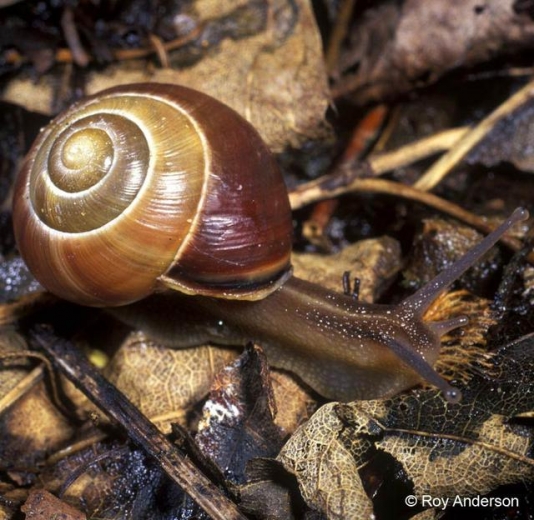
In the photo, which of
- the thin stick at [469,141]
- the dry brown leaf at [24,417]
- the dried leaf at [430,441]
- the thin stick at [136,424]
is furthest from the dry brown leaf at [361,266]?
the dry brown leaf at [24,417]

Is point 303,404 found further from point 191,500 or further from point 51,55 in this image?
point 51,55

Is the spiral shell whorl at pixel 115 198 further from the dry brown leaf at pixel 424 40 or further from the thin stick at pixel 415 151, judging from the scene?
the dry brown leaf at pixel 424 40

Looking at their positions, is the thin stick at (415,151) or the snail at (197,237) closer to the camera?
the snail at (197,237)

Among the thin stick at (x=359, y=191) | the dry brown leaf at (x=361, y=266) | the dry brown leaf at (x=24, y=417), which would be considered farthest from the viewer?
the thin stick at (x=359, y=191)

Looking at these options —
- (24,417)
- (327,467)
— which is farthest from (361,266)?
(24,417)

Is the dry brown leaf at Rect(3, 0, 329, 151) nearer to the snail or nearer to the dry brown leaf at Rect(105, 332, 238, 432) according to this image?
the snail

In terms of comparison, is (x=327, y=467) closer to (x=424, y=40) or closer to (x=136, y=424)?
(x=136, y=424)

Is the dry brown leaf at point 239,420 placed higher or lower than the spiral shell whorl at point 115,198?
lower
